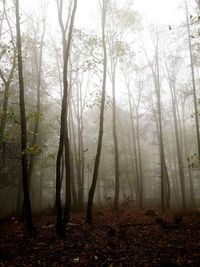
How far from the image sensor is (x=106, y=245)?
27.9ft

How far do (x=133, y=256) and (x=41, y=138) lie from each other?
18.2 meters

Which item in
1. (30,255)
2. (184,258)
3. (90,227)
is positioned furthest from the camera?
(90,227)

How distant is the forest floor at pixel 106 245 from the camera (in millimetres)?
7113

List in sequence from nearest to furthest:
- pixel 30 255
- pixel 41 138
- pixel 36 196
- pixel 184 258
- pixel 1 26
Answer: pixel 184 258, pixel 30 255, pixel 1 26, pixel 41 138, pixel 36 196

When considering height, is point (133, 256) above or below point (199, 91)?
below

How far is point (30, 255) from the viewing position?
770cm

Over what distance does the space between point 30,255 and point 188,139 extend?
31117mm

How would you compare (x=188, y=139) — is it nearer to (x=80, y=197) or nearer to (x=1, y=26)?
(x=80, y=197)

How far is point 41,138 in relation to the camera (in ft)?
79.5

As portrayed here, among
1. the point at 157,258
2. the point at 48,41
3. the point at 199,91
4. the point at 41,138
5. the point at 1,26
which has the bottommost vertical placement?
the point at 157,258

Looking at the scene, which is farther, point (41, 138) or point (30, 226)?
point (41, 138)

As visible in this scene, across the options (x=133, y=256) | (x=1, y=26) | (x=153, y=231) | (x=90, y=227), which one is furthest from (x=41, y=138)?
(x=133, y=256)

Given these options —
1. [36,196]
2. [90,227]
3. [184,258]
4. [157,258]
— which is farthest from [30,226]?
[36,196]

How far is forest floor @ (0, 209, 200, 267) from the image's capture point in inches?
Answer: 280
